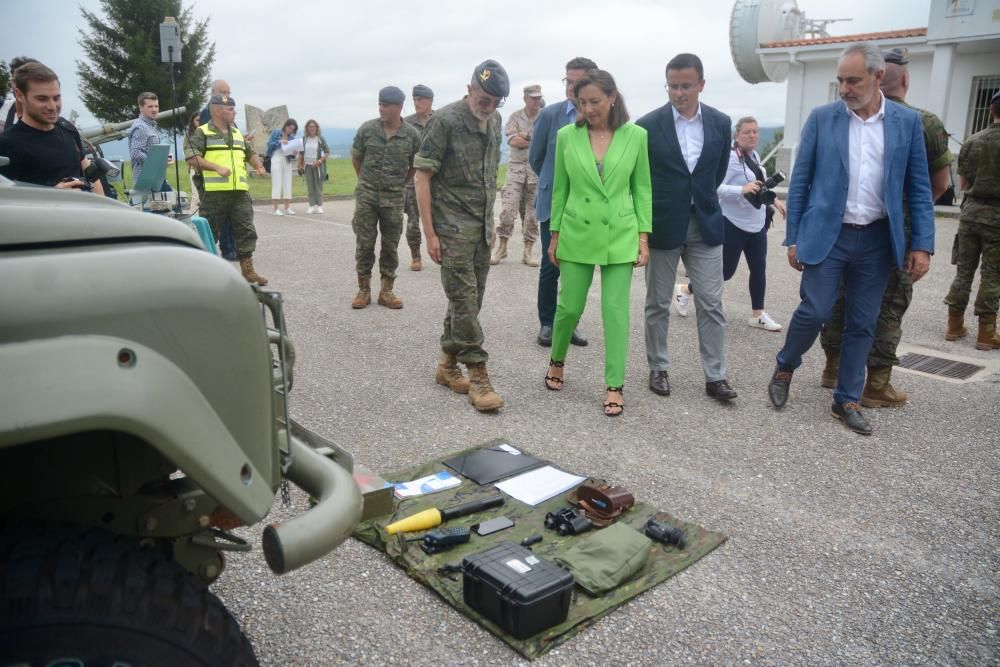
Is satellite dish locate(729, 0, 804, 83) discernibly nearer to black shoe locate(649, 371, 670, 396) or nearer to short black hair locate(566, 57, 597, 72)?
short black hair locate(566, 57, 597, 72)

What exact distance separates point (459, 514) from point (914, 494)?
229 cm

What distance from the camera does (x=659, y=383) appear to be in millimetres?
5270

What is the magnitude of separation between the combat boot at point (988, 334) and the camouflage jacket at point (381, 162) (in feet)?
17.4

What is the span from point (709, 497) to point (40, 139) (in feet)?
15.5

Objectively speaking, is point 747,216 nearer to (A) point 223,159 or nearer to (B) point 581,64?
(B) point 581,64

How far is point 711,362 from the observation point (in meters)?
5.16

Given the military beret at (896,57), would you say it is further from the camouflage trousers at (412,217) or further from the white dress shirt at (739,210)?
the camouflage trousers at (412,217)

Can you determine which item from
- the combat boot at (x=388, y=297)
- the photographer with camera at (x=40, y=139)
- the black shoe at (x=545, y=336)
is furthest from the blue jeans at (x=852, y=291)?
the photographer with camera at (x=40, y=139)

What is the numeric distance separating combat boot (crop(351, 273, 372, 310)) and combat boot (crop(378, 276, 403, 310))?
137 mm

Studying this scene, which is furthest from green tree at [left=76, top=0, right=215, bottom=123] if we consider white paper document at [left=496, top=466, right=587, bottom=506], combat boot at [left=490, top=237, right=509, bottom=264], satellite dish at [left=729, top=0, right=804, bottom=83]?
white paper document at [left=496, top=466, right=587, bottom=506]

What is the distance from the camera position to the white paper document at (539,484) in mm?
3678

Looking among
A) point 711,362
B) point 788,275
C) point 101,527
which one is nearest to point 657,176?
point 711,362

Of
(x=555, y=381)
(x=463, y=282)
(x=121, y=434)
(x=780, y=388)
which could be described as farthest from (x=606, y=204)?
(x=121, y=434)

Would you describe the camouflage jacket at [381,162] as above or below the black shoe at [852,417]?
above
